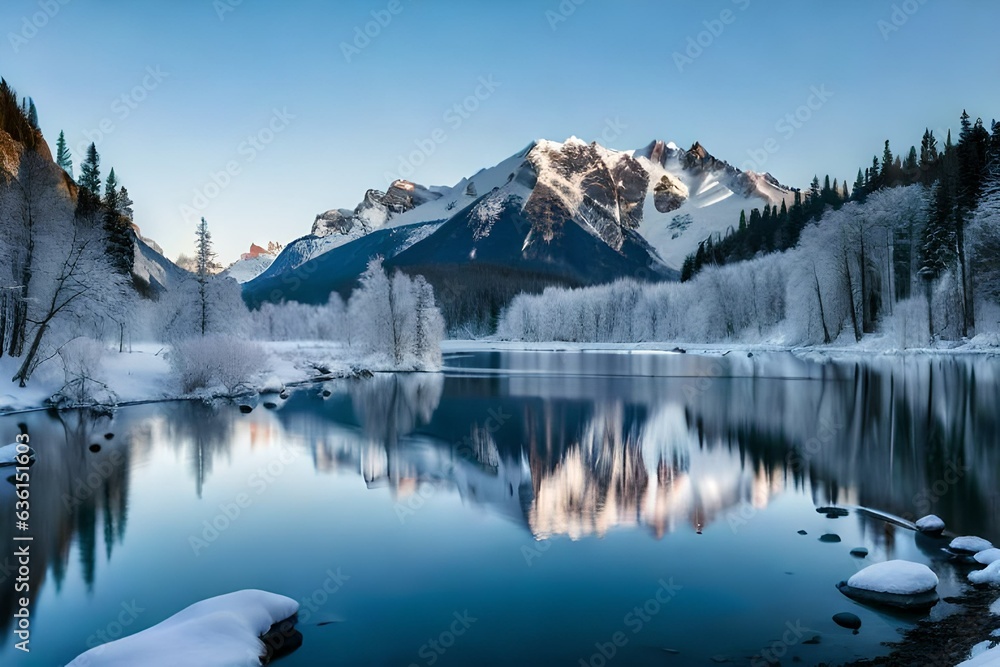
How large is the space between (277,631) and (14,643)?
3.83 metres

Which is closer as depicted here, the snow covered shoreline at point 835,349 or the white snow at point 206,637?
the white snow at point 206,637

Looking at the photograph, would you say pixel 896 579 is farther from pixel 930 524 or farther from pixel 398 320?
pixel 398 320

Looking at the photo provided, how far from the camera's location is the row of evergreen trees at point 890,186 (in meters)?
72.1

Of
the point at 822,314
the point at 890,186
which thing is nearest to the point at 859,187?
the point at 890,186

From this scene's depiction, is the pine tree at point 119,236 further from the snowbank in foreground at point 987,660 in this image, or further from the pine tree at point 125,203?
the snowbank in foreground at point 987,660

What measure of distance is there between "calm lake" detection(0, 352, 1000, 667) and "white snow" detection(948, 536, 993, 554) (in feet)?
1.93

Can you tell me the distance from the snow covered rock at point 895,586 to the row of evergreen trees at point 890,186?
69809 mm

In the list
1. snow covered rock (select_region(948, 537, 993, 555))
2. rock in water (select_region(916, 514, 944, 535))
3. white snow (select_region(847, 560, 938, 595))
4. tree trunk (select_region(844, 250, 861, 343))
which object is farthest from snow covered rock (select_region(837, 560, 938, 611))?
tree trunk (select_region(844, 250, 861, 343))

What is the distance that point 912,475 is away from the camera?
67.7ft

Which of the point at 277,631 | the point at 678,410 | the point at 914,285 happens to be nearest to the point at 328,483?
the point at 277,631

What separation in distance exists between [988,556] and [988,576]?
107 cm

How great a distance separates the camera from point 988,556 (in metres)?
12.7

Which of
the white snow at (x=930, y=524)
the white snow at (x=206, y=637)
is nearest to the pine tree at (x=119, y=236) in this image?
the white snow at (x=206, y=637)

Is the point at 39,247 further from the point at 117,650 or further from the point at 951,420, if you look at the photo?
the point at 951,420
